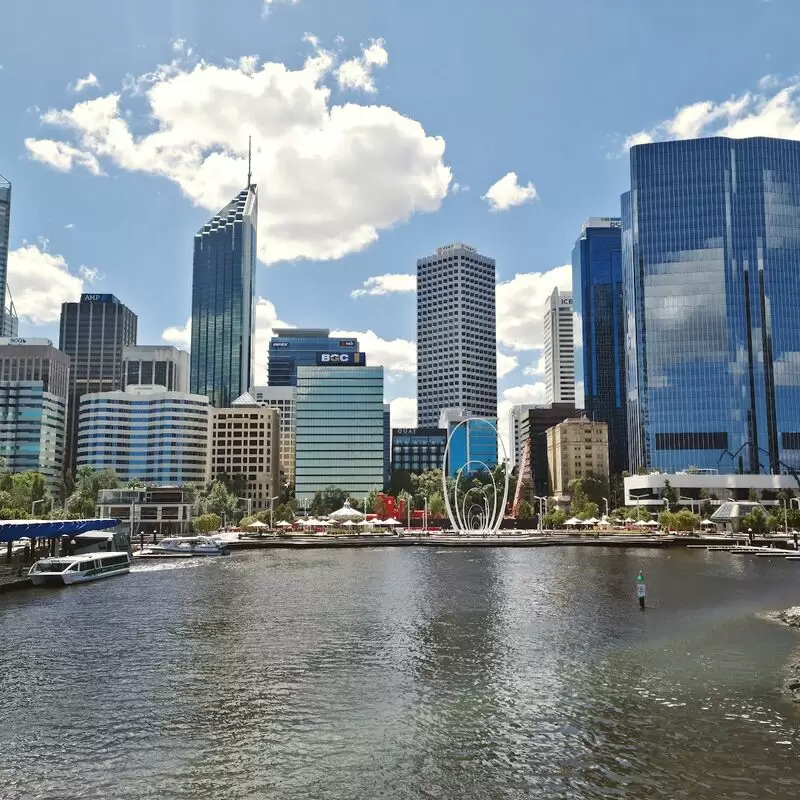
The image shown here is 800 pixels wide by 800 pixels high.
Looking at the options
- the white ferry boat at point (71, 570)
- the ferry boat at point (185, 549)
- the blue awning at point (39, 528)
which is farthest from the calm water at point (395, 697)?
the ferry boat at point (185, 549)

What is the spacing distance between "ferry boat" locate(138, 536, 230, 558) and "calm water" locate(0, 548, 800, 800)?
5496 cm

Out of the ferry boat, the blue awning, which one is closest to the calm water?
the blue awning

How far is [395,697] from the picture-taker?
120 feet

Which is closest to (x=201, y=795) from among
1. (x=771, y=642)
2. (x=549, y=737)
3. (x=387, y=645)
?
(x=549, y=737)

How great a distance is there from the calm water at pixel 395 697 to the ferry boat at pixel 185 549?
180ft

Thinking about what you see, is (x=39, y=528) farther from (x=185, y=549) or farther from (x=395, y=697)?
(x=395, y=697)

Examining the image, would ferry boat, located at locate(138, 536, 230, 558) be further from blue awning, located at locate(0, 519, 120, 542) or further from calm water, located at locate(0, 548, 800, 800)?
calm water, located at locate(0, 548, 800, 800)

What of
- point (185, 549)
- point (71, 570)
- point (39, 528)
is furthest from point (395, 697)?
point (185, 549)

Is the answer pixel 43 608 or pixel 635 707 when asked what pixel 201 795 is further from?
pixel 43 608

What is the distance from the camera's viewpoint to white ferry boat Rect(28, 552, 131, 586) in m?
79.7

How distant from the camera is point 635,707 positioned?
113 feet

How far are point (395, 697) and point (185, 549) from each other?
9875 centimetres

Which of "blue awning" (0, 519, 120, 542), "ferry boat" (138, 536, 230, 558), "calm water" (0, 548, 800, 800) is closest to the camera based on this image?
"calm water" (0, 548, 800, 800)

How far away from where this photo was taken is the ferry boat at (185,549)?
416 feet
